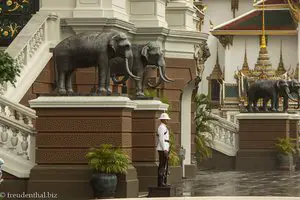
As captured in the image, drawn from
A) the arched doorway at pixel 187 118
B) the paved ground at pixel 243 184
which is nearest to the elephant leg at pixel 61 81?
the paved ground at pixel 243 184

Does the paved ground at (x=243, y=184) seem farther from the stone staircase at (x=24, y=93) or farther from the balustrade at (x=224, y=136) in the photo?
the stone staircase at (x=24, y=93)

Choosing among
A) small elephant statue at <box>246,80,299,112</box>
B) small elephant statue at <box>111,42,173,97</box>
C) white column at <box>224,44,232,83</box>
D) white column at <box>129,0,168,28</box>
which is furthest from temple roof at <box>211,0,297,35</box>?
small elephant statue at <box>111,42,173,97</box>

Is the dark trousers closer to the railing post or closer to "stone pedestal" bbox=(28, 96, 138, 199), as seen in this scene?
"stone pedestal" bbox=(28, 96, 138, 199)

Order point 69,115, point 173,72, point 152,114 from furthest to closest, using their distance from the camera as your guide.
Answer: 1. point 173,72
2. point 152,114
3. point 69,115

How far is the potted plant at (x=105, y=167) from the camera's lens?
2309 centimetres

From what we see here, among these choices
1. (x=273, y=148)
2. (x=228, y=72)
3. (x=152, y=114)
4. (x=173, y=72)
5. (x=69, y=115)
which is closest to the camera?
(x=69, y=115)

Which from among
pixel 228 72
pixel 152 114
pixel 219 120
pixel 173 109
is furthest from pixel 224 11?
pixel 152 114

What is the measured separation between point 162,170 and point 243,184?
5.62 m

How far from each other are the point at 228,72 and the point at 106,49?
5618 centimetres

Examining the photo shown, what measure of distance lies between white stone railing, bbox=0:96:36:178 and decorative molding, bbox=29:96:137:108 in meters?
0.58

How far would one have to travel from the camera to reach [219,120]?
134 feet

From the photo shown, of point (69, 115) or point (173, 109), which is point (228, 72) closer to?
point (173, 109)

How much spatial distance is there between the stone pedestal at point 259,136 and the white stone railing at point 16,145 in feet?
55.1

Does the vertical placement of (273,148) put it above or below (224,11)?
below
